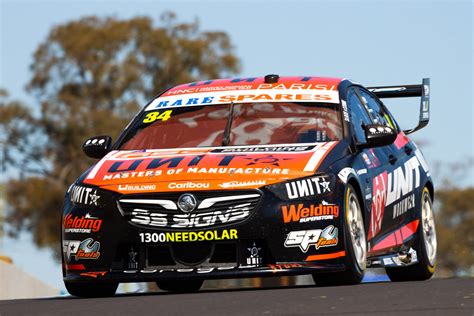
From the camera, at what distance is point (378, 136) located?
10.3 meters

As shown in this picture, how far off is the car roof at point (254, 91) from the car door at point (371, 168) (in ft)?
0.78

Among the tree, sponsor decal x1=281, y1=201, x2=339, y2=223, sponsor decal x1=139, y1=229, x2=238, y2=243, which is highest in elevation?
sponsor decal x1=281, y1=201, x2=339, y2=223

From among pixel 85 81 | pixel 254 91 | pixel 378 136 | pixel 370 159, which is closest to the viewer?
pixel 378 136

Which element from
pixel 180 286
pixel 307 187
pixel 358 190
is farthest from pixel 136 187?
pixel 180 286

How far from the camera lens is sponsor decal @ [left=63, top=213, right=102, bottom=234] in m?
9.42

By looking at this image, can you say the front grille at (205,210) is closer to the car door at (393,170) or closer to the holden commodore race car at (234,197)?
the holden commodore race car at (234,197)

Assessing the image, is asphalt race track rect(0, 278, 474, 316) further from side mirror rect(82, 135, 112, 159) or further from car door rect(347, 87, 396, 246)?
side mirror rect(82, 135, 112, 159)

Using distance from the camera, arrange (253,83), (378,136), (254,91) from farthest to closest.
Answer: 1. (253,83)
2. (254,91)
3. (378,136)

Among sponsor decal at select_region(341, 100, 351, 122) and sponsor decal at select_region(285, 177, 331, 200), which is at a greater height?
sponsor decal at select_region(341, 100, 351, 122)

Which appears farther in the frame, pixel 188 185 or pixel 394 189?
pixel 394 189

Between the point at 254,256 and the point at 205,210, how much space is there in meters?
0.44

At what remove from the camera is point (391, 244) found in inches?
433

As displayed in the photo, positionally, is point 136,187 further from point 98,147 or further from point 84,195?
point 98,147

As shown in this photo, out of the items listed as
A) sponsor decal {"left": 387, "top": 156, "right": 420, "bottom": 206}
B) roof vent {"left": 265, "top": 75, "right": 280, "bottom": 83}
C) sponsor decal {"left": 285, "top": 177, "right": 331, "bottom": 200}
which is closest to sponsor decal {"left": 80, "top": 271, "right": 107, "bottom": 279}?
sponsor decal {"left": 285, "top": 177, "right": 331, "bottom": 200}
